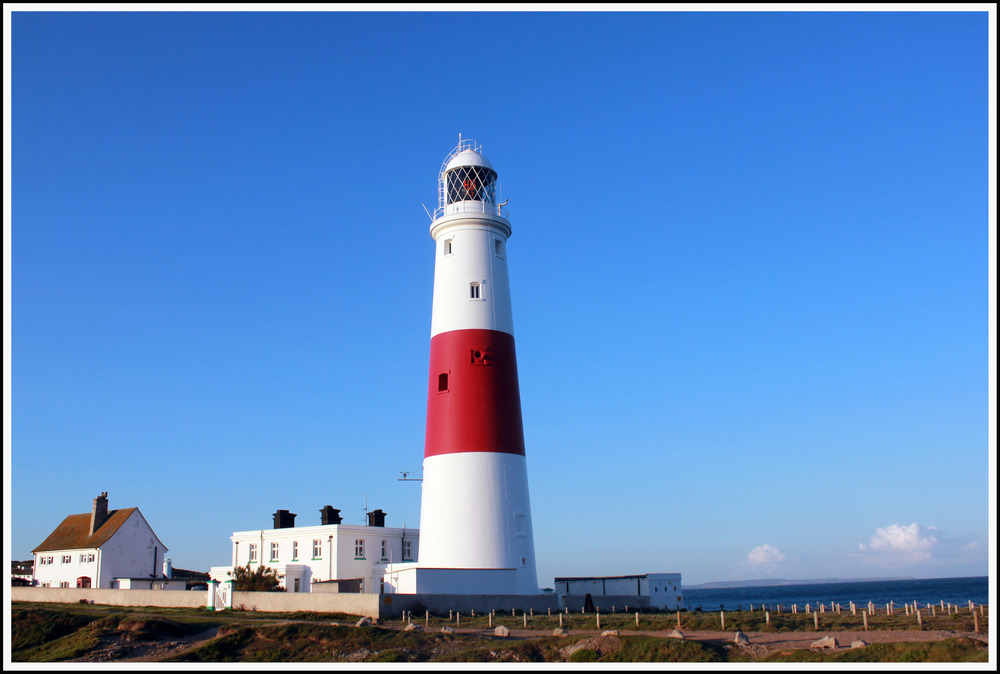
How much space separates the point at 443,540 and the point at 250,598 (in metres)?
8.83

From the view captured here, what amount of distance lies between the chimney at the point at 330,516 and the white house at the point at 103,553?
396 inches

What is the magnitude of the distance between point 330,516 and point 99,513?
59.4ft

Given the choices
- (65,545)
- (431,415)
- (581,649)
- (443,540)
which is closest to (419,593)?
(443,540)

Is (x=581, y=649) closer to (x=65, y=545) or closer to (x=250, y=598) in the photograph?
(x=250, y=598)

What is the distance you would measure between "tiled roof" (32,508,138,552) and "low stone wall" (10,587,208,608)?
4.51 meters

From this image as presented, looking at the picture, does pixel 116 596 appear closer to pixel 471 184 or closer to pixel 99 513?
pixel 99 513

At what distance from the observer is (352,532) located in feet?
142

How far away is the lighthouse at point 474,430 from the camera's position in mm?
33906

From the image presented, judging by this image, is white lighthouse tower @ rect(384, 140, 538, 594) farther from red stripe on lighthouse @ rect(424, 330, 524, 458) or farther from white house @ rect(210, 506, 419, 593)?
white house @ rect(210, 506, 419, 593)

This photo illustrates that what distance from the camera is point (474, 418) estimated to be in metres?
34.5

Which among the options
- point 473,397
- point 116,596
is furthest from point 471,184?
point 116,596

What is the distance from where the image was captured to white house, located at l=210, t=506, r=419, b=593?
42.1m

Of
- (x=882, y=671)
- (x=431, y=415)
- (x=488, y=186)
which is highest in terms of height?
(x=488, y=186)

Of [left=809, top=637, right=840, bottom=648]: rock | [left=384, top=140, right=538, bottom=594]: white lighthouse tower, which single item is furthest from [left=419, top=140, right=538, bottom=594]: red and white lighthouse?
[left=809, top=637, right=840, bottom=648]: rock
